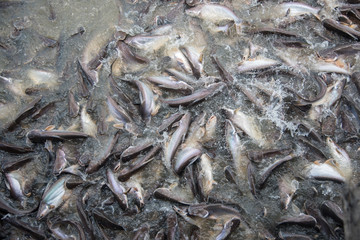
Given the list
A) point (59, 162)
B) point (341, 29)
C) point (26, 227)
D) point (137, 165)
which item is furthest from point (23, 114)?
point (341, 29)

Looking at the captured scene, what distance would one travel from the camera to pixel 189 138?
3863 millimetres

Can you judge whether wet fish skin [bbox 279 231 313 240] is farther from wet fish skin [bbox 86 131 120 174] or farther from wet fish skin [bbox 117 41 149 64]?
wet fish skin [bbox 117 41 149 64]

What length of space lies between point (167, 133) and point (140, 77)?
92 cm

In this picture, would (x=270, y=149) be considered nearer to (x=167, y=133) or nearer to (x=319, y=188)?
(x=319, y=188)

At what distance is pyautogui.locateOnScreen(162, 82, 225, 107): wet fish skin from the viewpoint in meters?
3.93

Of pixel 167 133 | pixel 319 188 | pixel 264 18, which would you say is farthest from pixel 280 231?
pixel 264 18

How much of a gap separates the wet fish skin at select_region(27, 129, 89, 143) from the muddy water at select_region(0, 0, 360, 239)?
0.37ft

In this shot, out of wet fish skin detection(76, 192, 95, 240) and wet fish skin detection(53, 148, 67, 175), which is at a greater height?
wet fish skin detection(53, 148, 67, 175)

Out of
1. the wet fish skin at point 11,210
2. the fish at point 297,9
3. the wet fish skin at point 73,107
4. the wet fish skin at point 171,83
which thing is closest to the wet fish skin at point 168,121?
the wet fish skin at point 171,83

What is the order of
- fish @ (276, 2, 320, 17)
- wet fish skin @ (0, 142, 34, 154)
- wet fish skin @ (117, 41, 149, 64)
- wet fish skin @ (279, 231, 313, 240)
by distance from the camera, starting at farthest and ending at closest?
fish @ (276, 2, 320, 17), wet fish skin @ (117, 41, 149, 64), wet fish skin @ (0, 142, 34, 154), wet fish skin @ (279, 231, 313, 240)

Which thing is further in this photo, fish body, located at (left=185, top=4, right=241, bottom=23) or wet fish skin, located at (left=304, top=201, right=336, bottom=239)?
fish body, located at (left=185, top=4, right=241, bottom=23)

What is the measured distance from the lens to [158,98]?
4082 millimetres

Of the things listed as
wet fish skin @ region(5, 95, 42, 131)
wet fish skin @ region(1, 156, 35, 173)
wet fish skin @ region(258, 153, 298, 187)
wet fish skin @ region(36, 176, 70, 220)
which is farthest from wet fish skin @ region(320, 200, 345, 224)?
wet fish skin @ region(5, 95, 42, 131)

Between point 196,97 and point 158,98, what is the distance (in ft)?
1.67
